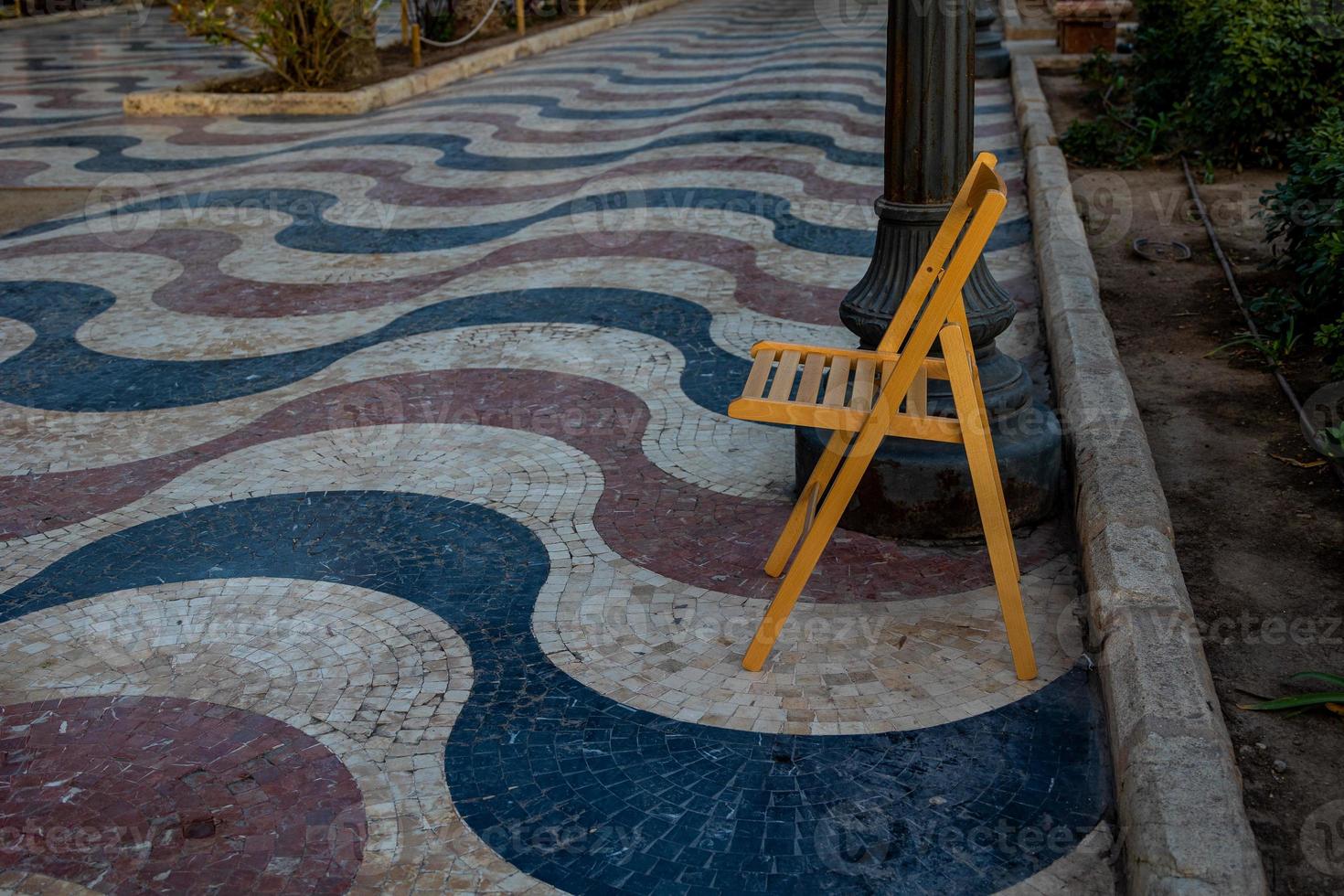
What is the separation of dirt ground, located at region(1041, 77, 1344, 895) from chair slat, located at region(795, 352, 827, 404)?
1043 millimetres

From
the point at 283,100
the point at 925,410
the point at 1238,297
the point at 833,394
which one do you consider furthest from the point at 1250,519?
the point at 283,100

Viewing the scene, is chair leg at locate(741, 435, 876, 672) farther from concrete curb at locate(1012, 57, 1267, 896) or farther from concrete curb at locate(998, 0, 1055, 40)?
concrete curb at locate(998, 0, 1055, 40)

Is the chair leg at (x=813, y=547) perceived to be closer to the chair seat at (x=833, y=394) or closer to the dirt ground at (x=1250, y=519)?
the chair seat at (x=833, y=394)

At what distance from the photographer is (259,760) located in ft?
8.68

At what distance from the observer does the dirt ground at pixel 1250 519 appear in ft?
8.05

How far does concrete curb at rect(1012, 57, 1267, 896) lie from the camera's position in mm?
2141

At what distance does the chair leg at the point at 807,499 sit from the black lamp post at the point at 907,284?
233 millimetres

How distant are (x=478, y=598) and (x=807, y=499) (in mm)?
863

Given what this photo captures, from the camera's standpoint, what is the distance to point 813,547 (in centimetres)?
285

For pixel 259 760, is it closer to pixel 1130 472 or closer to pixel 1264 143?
pixel 1130 472

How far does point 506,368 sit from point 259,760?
2410mm

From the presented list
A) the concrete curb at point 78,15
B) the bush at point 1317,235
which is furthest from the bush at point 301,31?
the concrete curb at point 78,15

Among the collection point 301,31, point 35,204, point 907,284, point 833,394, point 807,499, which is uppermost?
point 907,284

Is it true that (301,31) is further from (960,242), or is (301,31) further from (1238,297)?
(960,242)
